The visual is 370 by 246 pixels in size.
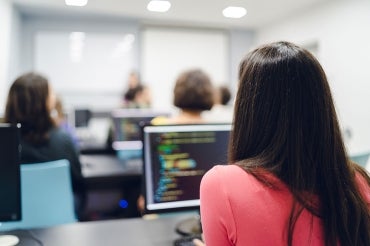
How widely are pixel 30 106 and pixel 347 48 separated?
2.76 m

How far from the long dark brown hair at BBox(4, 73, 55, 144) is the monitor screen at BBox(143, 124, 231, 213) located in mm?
694

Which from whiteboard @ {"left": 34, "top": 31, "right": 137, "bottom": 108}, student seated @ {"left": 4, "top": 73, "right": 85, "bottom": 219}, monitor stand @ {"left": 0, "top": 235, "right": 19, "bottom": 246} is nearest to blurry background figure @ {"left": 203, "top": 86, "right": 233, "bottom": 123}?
student seated @ {"left": 4, "top": 73, "right": 85, "bottom": 219}

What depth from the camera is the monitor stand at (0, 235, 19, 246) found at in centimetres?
117

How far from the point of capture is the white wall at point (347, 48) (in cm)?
271

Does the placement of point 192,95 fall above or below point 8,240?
above

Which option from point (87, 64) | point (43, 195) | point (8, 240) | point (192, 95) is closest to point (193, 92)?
point (192, 95)

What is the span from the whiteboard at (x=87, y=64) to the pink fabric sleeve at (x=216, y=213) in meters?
5.14

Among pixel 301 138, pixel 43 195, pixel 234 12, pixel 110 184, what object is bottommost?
pixel 110 184

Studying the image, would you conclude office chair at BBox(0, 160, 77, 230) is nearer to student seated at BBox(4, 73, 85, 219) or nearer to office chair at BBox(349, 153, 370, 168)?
student seated at BBox(4, 73, 85, 219)

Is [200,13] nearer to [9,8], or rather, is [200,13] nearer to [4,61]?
[9,8]

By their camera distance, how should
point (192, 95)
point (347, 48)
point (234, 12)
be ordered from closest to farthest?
point (234, 12) < point (192, 95) < point (347, 48)

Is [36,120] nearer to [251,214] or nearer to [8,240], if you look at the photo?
[8,240]

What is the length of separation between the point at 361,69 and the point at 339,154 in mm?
2584

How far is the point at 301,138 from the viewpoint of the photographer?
70 cm
